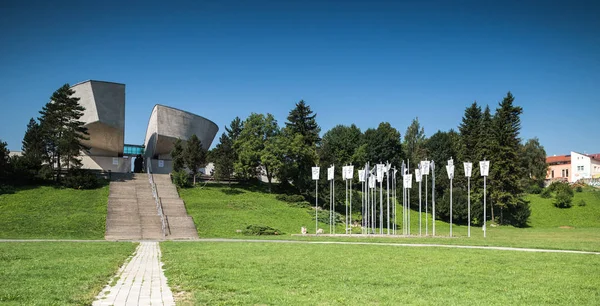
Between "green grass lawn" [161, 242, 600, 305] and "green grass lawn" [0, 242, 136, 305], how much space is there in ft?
5.32

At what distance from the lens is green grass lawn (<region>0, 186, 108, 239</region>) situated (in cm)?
3048

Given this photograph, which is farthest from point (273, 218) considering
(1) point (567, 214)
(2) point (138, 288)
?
(1) point (567, 214)

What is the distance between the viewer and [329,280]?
10742 mm

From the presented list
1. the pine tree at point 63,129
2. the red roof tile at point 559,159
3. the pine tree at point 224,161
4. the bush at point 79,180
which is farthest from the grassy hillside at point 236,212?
the red roof tile at point 559,159

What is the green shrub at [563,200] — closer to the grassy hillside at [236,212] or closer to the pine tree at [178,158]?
the grassy hillside at [236,212]

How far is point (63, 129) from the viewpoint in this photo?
144 feet

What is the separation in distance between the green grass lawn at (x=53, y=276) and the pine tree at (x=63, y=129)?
28.0m

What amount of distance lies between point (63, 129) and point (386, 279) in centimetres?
4076

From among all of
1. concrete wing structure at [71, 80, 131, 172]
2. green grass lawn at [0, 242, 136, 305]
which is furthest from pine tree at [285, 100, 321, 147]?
green grass lawn at [0, 242, 136, 305]

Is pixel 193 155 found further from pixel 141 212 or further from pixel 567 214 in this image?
pixel 567 214

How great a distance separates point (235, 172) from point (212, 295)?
4421 centimetres

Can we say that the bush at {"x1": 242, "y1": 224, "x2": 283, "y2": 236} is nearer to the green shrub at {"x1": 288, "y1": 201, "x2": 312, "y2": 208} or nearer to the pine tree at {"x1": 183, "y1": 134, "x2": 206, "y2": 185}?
the green shrub at {"x1": 288, "y1": 201, "x2": 312, "y2": 208}

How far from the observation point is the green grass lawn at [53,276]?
831cm

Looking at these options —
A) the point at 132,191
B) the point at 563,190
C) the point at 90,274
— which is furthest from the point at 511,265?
the point at 563,190
